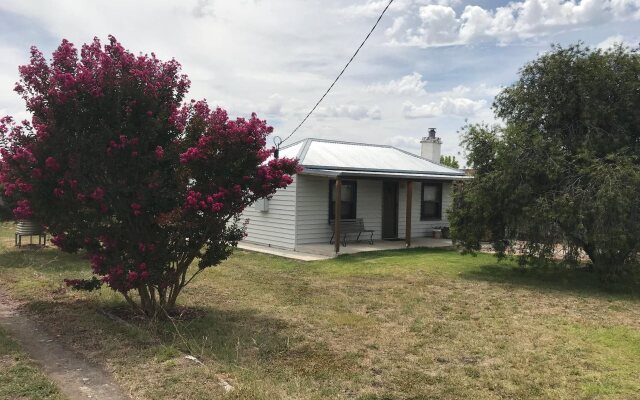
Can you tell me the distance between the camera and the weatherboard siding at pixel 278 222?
547 inches

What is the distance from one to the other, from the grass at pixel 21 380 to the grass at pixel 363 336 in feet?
1.74

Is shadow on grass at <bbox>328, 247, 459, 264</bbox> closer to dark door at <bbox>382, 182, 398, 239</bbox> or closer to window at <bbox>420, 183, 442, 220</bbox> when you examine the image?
dark door at <bbox>382, 182, 398, 239</bbox>

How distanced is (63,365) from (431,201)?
47.7 feet

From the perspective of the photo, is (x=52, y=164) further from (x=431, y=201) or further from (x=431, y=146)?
(x=431, y=146)

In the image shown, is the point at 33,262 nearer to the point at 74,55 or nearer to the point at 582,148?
the point at 74,55

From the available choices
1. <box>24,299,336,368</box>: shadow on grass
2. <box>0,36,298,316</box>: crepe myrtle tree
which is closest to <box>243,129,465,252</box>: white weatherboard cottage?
<box>24,299,336,368</box>: shadow on grass

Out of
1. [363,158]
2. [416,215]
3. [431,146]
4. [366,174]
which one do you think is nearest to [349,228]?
[366,174]

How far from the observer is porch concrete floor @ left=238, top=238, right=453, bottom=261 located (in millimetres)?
12562

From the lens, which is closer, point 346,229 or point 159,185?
point 159,185

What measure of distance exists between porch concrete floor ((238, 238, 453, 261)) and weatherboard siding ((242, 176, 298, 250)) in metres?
0.27

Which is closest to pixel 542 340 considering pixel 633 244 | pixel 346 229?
pixel 633 244

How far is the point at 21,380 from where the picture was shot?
13.9 ft

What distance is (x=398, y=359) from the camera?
16.5 feet

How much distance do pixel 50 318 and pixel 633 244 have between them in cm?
891
